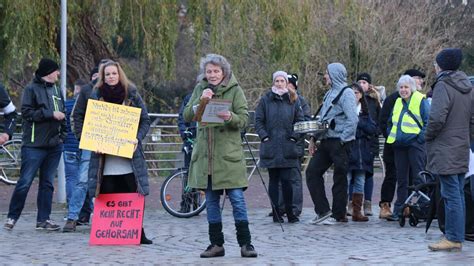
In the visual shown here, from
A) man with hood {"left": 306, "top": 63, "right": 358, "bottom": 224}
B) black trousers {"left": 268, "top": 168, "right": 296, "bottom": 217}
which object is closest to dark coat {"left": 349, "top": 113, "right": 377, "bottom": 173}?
man with hood {"left": 306, "top": 63, "right": 358, "bottom": 224}

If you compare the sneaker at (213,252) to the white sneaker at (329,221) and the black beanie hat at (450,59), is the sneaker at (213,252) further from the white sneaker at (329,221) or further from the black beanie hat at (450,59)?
the white sneaker at (329,221)

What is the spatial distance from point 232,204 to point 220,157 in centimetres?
44

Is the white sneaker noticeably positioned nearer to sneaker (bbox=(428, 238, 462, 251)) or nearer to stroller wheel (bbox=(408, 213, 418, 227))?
stroller wheel (bbox=(408, 213, 418, 227))

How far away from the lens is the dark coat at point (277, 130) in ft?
45.8

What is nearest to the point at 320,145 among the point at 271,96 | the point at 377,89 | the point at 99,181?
the point at 271,96

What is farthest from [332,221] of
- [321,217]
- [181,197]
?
[181,197]

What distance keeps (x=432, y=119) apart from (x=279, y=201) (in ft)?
14.3

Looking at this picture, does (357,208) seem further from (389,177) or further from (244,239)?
(244,239)

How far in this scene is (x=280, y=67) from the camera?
2002 cm

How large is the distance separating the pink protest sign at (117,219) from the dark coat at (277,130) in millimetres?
2725

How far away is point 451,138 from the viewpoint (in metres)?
10.6

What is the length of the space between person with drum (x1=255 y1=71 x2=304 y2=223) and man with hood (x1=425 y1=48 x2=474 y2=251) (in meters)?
3.38

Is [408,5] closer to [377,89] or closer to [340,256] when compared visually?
[377,89]

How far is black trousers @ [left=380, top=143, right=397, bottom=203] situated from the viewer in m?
14.7
